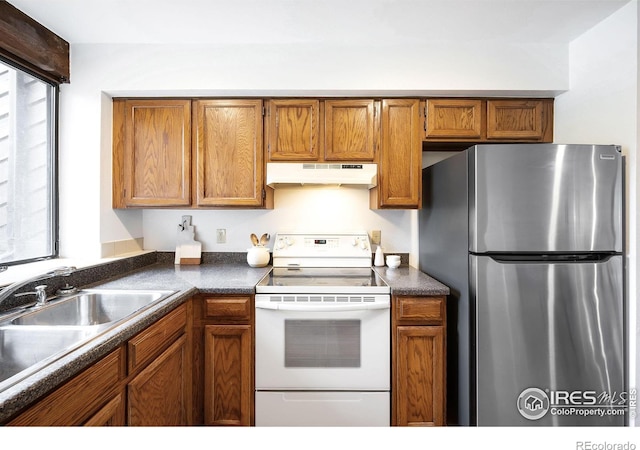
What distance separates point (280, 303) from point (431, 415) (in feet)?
3.35

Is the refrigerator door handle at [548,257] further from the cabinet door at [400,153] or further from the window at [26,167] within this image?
the window at [26,167]

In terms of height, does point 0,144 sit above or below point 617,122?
below

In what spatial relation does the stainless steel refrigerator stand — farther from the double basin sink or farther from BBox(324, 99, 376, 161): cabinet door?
the double basin sink

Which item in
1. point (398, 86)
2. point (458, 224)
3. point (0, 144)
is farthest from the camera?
point (398, 86)

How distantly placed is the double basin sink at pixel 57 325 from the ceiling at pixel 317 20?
1.49m

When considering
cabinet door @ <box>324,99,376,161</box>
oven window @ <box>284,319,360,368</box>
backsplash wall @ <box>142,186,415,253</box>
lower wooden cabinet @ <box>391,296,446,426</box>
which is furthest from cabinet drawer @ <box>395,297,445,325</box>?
cabinet door @ <box>324,99,376,161</box>

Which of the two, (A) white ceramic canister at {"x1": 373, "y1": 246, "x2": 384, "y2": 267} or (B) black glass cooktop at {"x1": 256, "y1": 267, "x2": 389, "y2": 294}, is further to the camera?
(A) white ceramic canister at {"x1": 373, "y1": 246, "x2": 384, "y2": 267}

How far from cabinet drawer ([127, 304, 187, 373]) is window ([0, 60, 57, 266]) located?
0.99 meters

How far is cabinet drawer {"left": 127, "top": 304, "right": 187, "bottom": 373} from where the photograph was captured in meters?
1.31

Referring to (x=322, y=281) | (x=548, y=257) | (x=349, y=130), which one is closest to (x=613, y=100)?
(x=548, y=257)

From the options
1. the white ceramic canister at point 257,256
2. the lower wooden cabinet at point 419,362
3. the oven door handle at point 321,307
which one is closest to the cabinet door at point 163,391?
the oven door handle at point 321,307
